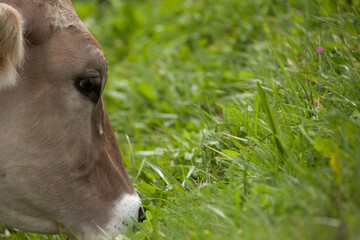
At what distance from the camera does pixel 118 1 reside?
7.25 metres

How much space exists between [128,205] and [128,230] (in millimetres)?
221

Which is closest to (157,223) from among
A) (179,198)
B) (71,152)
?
(179,198)

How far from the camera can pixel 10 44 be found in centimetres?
234

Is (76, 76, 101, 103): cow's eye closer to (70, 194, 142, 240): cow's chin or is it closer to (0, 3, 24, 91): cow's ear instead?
(0, 3, 24, 91): cow's ear

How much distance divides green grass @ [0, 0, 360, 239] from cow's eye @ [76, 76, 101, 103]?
20.7 inches

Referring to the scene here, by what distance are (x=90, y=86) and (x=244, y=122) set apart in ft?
2.95

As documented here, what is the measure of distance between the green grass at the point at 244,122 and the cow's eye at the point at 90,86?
53 centimetres

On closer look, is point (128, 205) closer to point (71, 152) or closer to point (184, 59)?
point (71, 152)

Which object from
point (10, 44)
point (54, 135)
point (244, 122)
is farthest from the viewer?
point (244, 122)

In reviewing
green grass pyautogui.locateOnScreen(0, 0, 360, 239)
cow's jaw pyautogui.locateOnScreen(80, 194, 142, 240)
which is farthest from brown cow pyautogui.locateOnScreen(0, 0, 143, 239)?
green grass pyautogui.locateOnScreen(0, 0, 360, 239)

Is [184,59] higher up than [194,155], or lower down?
lower down

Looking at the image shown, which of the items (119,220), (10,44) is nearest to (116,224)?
(119,220)

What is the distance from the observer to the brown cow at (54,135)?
2.49 meters

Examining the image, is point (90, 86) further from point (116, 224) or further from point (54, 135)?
point (116, 224)
